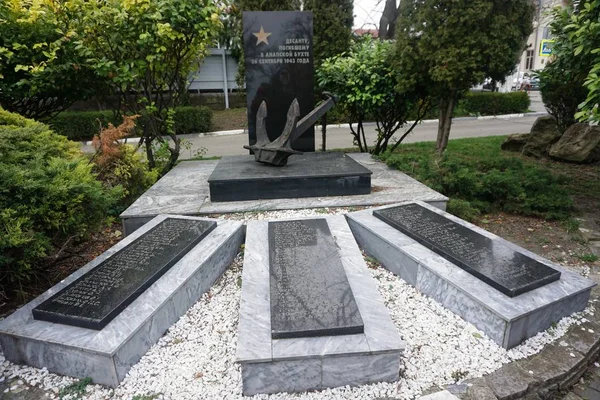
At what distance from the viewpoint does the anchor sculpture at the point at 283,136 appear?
4938 millimetres

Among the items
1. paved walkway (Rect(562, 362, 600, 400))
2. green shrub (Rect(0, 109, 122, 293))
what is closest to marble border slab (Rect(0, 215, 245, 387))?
green shrub (Rect(0, 109, 122, 293))

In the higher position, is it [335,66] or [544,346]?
[335,66]

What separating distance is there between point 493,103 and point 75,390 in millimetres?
20830

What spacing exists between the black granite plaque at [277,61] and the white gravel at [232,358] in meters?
4.34

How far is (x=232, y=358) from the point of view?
2428 millimetres

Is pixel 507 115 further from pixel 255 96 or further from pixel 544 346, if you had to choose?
pixel 544 346

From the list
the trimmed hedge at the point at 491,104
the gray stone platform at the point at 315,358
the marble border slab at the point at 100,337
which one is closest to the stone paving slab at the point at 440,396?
the gray stone platform at the point at 315,358

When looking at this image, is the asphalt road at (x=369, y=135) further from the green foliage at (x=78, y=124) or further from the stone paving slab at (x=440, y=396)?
the stone paving slab at (x=440, y=396)

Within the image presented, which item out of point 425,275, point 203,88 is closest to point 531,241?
point 425,275

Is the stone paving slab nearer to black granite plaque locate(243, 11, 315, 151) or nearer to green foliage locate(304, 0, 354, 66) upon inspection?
black granite plaque locate(243, 11, 315, 151)

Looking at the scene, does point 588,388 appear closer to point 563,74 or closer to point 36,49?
point 563,74

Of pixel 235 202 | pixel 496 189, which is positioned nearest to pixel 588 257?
pixel 496 189

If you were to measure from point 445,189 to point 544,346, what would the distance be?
285cm

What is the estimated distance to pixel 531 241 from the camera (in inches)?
167
